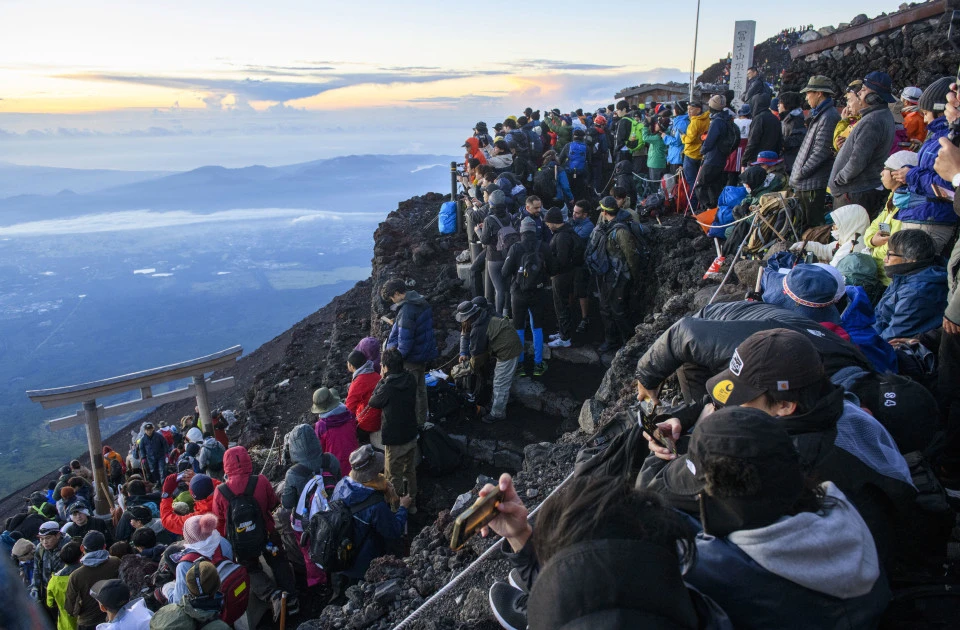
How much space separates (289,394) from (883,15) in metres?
16.4

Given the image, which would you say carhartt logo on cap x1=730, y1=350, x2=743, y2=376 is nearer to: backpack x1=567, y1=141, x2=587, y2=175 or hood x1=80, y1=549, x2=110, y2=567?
hood x1=80, y1=549, x2=110, y2=567

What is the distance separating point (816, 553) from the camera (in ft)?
5.85

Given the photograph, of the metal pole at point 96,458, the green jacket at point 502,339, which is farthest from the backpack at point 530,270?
the metal pole at point 96,458

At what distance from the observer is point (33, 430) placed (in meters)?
79.6

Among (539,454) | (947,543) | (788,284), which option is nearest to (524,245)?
(539,454)

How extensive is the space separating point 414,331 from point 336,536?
306 cm

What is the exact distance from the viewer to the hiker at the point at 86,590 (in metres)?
5.43

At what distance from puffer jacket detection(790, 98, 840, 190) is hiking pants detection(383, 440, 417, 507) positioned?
6.07m

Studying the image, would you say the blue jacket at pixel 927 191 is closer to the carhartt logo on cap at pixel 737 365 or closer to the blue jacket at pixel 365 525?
the carhartt logo on cap at pixel 737 365

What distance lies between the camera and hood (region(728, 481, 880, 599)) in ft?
5.85

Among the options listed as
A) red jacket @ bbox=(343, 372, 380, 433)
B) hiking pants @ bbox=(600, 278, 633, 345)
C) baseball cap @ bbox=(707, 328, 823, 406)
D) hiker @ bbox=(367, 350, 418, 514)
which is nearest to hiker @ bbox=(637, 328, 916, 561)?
baseball cap @ bbox=(707, 328, 823, 406)

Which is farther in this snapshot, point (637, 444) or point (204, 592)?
point (204, 592)

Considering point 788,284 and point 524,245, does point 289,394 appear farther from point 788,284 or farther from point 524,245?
point 788,284

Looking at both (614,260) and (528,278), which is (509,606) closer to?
(528,278)
